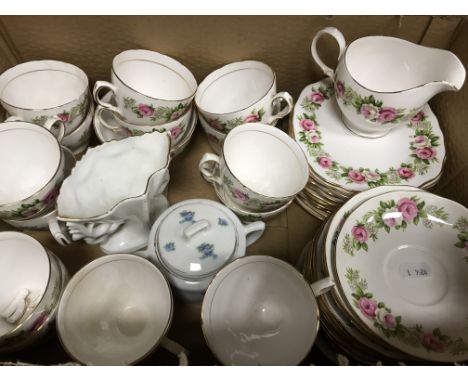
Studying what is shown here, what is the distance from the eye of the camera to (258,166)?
0.64m

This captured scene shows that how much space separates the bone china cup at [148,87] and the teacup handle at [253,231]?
21cm

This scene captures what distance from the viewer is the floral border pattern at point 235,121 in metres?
0.59

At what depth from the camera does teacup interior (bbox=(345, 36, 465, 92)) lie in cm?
57

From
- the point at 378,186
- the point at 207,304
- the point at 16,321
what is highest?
the point at 378,186

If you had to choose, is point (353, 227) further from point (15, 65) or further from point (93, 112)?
point (15, 65)

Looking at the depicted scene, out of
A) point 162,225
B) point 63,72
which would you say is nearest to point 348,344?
point 162,225

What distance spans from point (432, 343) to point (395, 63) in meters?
0.43

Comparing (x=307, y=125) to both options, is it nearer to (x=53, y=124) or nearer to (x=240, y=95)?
(x=240, y=95)

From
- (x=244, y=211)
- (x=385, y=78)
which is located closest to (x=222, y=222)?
(x=244, y=211)

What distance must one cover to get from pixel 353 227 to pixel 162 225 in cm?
→ 27

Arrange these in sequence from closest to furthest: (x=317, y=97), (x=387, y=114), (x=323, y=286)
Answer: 1. (x=323, y=286)
2. (x=387, y=114)
3. (x=317, y=97)

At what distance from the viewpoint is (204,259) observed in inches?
21.1

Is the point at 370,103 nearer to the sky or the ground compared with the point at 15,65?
nearer to the sky

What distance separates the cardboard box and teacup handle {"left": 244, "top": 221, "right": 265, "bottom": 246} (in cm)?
2
